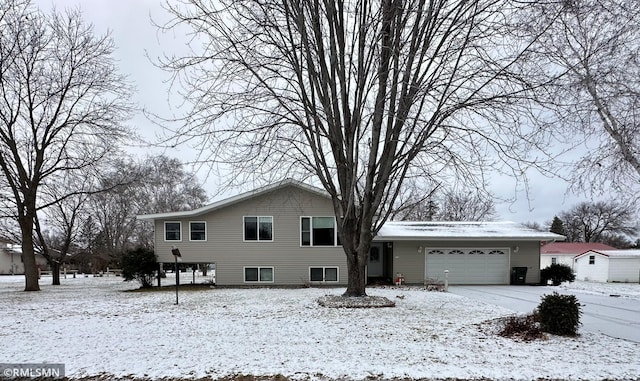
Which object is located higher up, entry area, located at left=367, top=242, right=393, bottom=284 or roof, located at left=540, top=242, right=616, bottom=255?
entry area, located at left=367, top=242, right=393, bottom=284

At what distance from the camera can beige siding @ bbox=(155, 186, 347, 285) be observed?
17734 mm

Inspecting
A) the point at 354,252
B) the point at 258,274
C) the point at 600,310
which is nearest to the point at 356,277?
the point at 354,252

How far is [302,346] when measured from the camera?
21.9ft

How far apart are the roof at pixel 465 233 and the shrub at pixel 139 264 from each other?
10615 mm

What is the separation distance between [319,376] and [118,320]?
19.8 feet

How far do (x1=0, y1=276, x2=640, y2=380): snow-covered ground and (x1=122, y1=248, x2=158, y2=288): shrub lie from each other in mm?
6988

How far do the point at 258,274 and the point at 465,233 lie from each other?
10142 mm

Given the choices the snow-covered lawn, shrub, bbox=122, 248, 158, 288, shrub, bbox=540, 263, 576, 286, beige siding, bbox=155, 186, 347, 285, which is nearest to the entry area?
beige siding, bbox=155, 186, 347, 285

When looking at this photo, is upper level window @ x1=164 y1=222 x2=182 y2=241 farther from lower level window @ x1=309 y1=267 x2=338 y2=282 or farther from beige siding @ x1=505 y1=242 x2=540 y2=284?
beige siding @ x1=505 y1=242 x2=540 y2=284

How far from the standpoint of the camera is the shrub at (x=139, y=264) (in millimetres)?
17422

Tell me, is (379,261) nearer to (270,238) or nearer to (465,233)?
(465,233)

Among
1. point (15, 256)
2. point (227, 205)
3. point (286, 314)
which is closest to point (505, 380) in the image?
point (286, 314)

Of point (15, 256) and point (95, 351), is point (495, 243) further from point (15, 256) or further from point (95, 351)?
point (15, 256)

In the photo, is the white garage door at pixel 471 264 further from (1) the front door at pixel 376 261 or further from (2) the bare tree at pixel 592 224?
(2) the bare tree at pixel 592 224
